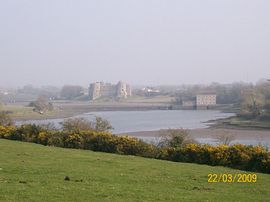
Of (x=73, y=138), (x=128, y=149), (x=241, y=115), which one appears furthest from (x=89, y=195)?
(x=241, y=115)

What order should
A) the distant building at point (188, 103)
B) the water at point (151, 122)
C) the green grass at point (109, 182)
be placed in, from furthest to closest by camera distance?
the distant building at point (188, 103)
the water at point (151, 122)
the green grass at point (109, 182)

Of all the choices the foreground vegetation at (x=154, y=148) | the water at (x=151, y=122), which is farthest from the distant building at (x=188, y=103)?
the foreground vegetation at (x=154, y=148)

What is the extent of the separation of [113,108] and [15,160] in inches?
4662

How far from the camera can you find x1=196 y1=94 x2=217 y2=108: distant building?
129 meters

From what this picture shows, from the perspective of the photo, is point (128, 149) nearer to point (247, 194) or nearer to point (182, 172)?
point (182, 172)

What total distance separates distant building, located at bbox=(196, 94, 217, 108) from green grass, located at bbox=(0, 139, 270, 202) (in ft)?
380

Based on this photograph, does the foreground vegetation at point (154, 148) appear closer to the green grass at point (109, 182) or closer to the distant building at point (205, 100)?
the green grass at point (109, 182)

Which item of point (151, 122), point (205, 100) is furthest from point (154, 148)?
point (205, 100)

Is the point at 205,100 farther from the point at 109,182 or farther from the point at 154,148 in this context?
the point at 109,182

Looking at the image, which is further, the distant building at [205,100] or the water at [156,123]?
the distant building at [205,100]

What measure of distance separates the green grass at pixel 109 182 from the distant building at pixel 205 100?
11568 centimetres

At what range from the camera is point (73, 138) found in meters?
21.1

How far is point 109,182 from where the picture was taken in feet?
34.8

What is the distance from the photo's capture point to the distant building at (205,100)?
129125mm
